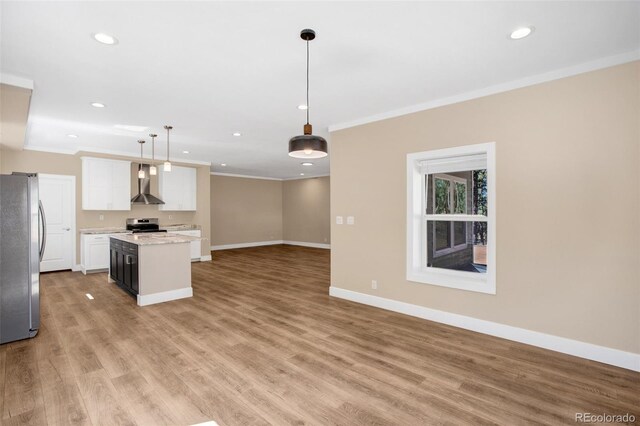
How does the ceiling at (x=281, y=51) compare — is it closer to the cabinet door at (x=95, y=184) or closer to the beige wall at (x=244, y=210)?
the cabinet door at (x=95, y=184)

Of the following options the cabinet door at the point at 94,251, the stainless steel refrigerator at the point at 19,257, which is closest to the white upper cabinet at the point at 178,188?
the cabinet door at the point at 94,251

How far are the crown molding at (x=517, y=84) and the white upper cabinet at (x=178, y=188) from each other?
5654 mm

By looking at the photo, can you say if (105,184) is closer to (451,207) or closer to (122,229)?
(122,229)

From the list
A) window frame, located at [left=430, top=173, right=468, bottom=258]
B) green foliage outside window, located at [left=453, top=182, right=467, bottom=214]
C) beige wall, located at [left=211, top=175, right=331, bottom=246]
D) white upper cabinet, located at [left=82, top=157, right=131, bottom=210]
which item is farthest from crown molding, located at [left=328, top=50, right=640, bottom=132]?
beige wall, located at [left=211, top=175, right=331, bottom=246]

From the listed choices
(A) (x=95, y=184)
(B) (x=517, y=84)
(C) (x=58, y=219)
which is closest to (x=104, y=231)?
(C) (x=58, y=219)

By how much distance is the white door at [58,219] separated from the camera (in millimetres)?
6668

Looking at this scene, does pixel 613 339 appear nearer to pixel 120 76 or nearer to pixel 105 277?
pixel 120 76

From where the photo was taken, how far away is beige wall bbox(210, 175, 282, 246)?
11.0 m

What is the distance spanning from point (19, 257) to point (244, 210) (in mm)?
8283

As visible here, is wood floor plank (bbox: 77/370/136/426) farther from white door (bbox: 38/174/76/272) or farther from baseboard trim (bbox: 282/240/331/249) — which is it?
baseboard trim (bbox: 282/240/331/249)

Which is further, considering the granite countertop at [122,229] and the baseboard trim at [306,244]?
the baseboard trim at [306,244]

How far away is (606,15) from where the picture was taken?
218 centimetres

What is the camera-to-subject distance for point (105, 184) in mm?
7125

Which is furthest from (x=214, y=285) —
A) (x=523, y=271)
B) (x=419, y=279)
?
(x=523, y=271)
